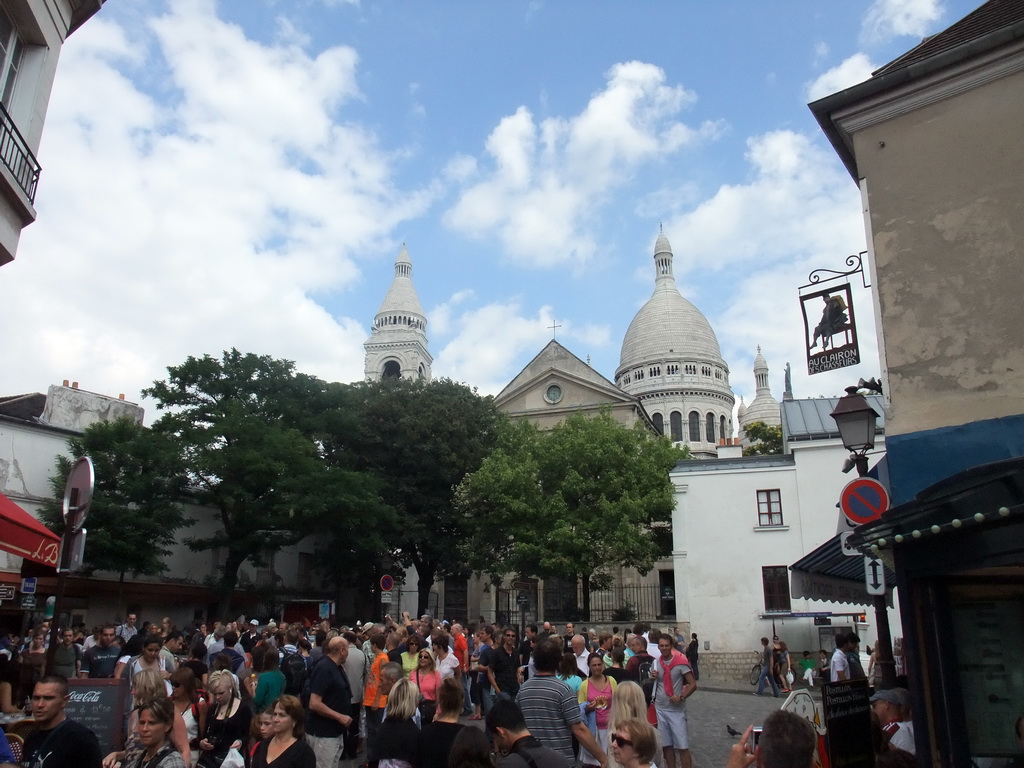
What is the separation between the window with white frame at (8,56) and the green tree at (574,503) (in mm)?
24581

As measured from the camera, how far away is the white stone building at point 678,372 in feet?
243

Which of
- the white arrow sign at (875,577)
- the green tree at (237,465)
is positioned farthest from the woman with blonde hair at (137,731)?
A: the green tree at (237,465)

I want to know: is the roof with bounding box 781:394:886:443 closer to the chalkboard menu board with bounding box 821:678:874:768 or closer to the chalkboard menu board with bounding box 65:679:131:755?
the chalkboard menu board with bounding box 821:678:874:768

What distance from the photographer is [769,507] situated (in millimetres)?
29203

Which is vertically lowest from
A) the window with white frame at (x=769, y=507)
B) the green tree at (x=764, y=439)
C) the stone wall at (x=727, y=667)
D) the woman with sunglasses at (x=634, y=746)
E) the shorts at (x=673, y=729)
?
the stone wall at (x=727, y=667)

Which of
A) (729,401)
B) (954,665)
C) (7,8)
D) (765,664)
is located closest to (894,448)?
(954,665)

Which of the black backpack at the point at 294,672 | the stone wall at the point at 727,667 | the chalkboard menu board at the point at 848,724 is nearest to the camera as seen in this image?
the chalkboard menu board at the point at 848,724

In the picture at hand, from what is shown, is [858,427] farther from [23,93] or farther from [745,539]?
[745,539]

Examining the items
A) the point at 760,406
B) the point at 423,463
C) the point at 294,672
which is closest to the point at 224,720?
the point at 294,672

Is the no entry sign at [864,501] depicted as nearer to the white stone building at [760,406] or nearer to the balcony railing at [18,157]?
the balcony railing at [18,157]

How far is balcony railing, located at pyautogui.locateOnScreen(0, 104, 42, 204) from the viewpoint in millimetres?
8906

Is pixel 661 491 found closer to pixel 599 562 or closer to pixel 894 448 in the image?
pixel 599 562

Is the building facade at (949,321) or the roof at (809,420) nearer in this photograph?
the building facade at (949,321)

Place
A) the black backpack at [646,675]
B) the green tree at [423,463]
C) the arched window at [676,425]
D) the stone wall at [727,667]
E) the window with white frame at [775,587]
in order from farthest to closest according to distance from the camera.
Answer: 1. the arched window at [676,425]
2. the green tree at [423,463]
3. the window with white frame at [775,587]
4. the stone wall at [727,667]
5. the black backpack at [646,675]
